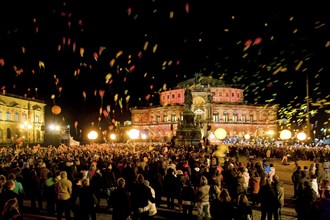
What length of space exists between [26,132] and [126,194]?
264 ft

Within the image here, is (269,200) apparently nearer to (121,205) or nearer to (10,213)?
(121,205)

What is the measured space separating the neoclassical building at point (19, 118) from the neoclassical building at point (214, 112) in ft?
116

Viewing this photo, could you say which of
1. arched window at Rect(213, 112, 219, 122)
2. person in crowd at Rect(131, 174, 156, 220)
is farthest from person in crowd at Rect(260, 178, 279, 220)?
arched window at Rect(213, 112, 219, 122)

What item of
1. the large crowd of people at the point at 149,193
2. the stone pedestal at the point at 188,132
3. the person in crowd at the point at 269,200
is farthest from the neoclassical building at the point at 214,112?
the person in crowd at the point at 269,200

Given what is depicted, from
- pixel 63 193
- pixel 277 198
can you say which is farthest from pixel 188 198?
pixel 63 193

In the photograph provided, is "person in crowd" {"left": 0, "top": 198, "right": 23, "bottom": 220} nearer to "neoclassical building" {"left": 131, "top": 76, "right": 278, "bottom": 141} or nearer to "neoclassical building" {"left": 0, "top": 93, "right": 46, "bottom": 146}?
"neoclassical building" {"left": 0, "top": 93, "right": 46, "bottom": 146}

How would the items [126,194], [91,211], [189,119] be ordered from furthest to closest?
[189,119] → [91,211] → [126,194]

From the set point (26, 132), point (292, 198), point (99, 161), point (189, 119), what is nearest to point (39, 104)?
point (26, 132)

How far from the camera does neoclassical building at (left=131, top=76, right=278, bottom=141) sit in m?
112

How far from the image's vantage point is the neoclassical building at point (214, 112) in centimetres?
11200

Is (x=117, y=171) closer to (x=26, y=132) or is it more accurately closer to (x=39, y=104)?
(x=26, y=132)

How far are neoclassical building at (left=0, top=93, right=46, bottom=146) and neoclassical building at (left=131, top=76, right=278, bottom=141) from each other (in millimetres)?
35227

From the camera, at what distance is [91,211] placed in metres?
10.0

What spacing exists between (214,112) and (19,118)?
59.4 m
